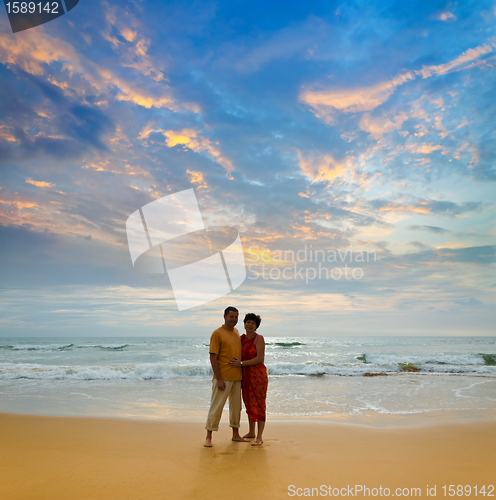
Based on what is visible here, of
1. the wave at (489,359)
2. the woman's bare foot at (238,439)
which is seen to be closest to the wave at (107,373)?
the woman's bare foot at (238,439)

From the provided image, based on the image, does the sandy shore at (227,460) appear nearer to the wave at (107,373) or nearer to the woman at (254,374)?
the woman at (254,374)

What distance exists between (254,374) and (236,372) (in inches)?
10.4

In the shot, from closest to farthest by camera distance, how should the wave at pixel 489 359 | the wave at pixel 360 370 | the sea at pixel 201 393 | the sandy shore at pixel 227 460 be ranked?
the sandy shore at pixel 227 460
the sea at pixel 201 393
the wave at pixel 360 370
the wave at pixel 489 359

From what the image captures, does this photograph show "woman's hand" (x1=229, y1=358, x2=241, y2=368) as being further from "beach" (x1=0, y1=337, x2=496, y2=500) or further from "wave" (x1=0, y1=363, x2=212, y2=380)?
"wave" (x1=0, y1=363, x2=212, y2=380)

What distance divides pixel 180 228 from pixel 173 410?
5.38 meters

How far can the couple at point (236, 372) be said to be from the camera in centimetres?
432

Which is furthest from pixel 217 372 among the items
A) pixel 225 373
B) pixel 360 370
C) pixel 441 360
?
pixel 441 360

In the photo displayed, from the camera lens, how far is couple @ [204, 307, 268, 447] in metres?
4.32

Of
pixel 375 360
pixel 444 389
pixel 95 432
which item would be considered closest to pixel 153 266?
pixel 95 432

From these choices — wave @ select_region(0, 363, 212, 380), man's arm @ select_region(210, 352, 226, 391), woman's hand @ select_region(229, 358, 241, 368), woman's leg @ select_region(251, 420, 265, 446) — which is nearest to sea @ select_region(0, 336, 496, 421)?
wave @ select_region(0, 363, 212, 380)

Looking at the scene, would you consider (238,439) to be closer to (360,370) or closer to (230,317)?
(230,317)

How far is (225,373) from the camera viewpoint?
4375mm

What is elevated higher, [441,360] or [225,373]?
[225,373]

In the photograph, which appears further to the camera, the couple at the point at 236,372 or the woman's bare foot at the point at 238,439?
the woman's bare foot at the point at 238,439
